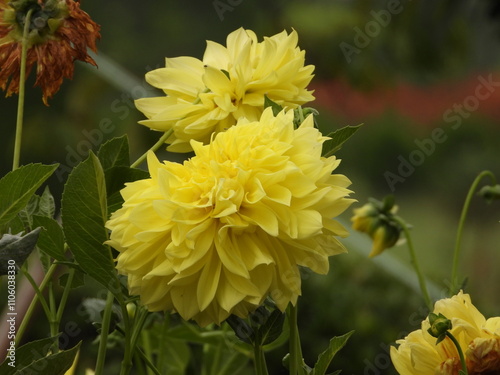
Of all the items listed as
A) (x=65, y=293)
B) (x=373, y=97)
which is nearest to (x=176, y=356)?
(x=65, y=293)

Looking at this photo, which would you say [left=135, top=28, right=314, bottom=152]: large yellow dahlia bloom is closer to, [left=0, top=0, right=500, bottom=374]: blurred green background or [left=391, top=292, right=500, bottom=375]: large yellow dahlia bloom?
[left=391, top=292, right=500, bottom=375]: large yellow dahlia bloom

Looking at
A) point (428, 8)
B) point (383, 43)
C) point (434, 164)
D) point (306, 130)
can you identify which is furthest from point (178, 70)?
point (434, 164)

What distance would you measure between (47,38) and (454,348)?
17 centimetres

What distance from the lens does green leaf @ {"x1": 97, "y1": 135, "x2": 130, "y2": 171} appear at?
0.84 ft

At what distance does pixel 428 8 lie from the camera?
3.36 ft

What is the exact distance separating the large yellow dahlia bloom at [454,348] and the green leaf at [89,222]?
0.09 m

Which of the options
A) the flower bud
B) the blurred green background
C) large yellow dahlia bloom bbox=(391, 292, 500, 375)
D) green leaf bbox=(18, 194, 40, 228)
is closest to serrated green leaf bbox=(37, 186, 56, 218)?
green leaf bbox=(18, 194, 40, 228)

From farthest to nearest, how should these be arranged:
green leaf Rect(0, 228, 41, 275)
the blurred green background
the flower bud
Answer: the blurred green background < the flower bud < green leaf Rect(0, 228, 41, 275)

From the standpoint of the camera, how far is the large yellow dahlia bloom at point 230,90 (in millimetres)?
268

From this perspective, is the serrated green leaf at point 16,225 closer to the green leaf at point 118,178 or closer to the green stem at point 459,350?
the green leaf at point 118,178

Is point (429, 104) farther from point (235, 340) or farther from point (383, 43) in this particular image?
point (235, 340)

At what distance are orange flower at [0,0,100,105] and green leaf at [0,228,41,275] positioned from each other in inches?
3.4

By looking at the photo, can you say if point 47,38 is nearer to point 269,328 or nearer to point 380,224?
point 269,328

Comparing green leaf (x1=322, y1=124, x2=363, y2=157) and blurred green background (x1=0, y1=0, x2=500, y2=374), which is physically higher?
green leaf (x1=322, y1=124, x2=363, y2=157)
